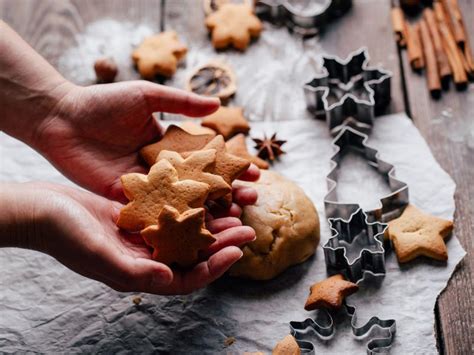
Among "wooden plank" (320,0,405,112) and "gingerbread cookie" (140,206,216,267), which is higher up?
"wooden plank" (320,0,405,112)

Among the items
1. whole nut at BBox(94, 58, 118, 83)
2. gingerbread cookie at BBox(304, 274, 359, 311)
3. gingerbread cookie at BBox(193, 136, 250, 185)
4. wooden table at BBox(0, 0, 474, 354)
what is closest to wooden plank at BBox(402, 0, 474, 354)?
wooden table at BBox(0, 0, 474, 354)

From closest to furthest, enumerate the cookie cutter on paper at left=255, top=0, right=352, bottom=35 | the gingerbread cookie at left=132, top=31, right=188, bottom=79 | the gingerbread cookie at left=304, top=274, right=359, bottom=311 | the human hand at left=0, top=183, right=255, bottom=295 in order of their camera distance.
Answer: the human hand at left=0, top=183, right=255, bottom=295, the gingerbread cookie at left=304, top=274, right=359, bottom=311, the gingerbread cookie at left=132, top=31, right=188, bottom=79, the cookie cutter on paper at left=255, top=0, right=352, bottom=35

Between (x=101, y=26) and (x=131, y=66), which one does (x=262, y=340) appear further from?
(x=101, y=26)

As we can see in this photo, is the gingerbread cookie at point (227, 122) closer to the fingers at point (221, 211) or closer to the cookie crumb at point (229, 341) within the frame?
the fingers at point (221, 211)

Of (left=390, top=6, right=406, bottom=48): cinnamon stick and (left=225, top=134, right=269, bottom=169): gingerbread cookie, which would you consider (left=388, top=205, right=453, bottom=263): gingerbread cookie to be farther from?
(left=390, top=6, right=406, bottom=48): cinnamon stick

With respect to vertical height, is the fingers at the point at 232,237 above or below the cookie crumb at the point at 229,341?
above

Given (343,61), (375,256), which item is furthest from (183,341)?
(343,61)

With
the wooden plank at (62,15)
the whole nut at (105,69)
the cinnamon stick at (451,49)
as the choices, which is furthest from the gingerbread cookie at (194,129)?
the cinnamon stick at (451,49)
